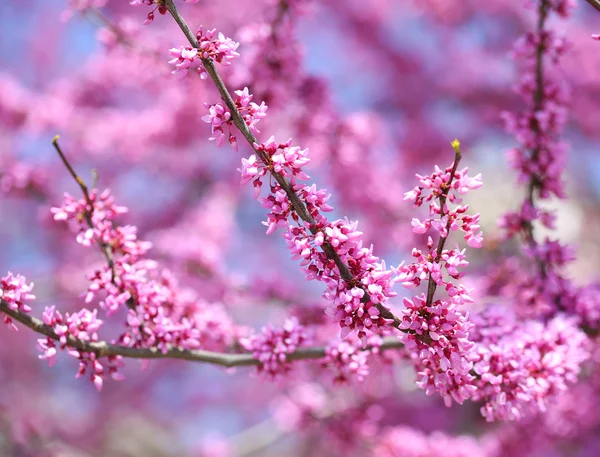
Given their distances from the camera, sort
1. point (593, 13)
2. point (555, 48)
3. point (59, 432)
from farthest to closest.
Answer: point (593, 13) → point (59, 432) → point (555, 48)

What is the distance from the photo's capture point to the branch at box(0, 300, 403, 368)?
6.51 ft

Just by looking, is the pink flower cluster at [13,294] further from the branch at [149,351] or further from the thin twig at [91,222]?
the thin twig at [91,222]

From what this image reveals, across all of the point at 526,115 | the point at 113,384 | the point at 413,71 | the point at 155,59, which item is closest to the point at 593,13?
the point at 413,71

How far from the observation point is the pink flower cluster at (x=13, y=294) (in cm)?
196

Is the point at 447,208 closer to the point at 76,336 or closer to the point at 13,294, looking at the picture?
the point at 76,336

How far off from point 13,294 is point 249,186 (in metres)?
4.28

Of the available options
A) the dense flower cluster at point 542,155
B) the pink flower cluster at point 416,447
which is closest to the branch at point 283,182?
the dense flower cluster at point 542,155

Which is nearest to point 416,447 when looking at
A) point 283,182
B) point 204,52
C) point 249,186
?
point 283,182

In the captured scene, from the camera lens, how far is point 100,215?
229 centimetres

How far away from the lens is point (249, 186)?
6.17 metres

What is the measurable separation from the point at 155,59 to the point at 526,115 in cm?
197

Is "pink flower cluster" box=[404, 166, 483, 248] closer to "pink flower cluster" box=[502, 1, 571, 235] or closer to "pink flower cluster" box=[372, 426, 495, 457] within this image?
"pink flower cluster" box=[502, 1, 571, 235]

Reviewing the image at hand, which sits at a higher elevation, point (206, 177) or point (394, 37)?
point (394, 37)

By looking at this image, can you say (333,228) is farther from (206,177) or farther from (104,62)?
(206,177)
